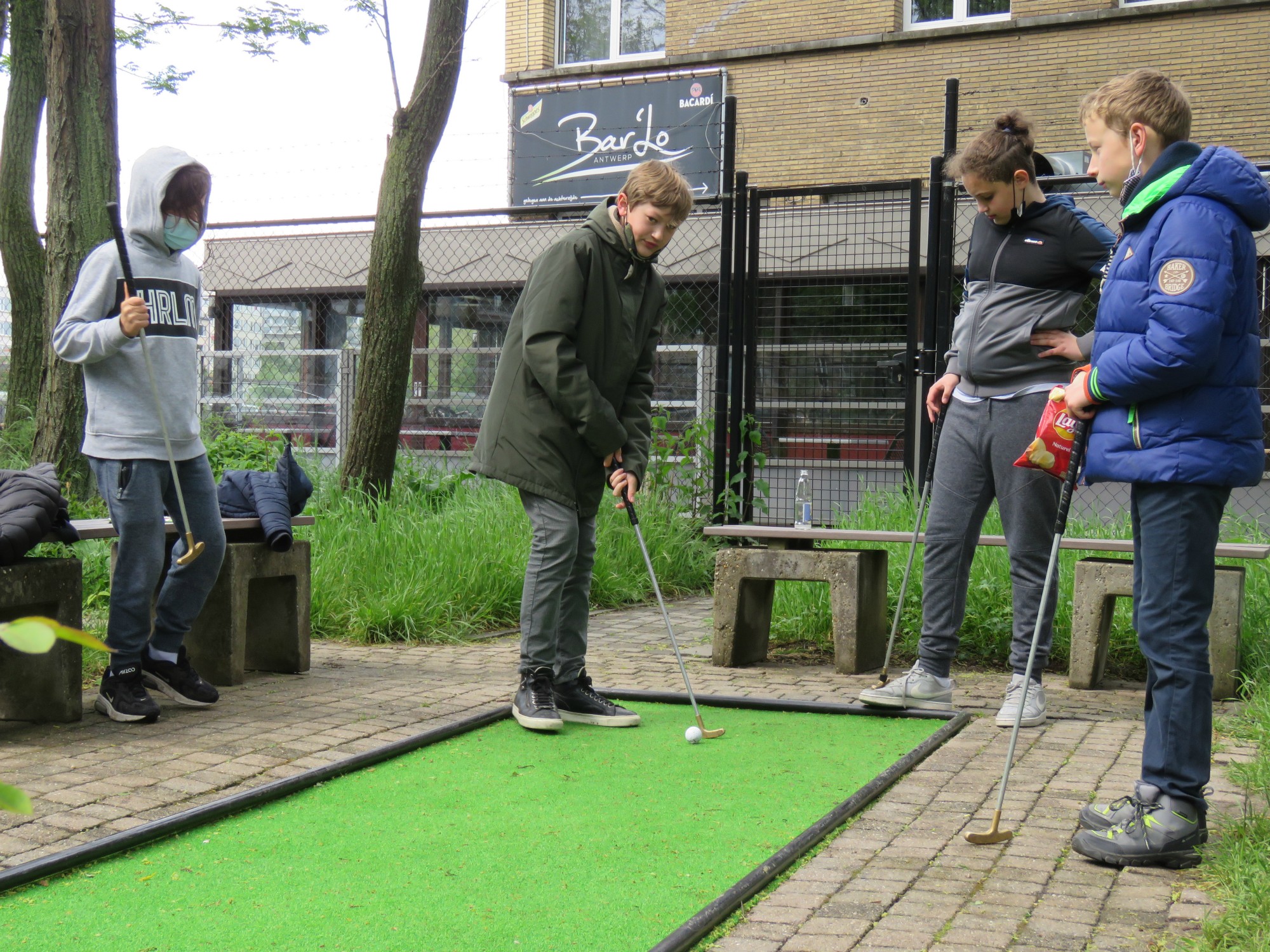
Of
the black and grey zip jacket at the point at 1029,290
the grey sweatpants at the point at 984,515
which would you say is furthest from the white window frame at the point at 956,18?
the grey sweatpants at the point at 984,515

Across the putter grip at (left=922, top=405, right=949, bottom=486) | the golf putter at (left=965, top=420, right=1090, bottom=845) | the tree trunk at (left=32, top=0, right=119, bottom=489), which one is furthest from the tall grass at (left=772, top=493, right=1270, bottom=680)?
the tree trunk at (left=32, top=0, right=119, bottom=489)

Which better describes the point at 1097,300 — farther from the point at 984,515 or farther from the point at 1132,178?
the point at 1132,178

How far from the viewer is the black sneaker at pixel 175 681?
473cm

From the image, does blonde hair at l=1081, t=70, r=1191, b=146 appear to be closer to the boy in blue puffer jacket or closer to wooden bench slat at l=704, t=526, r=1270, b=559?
the boy in blue puffer jacket

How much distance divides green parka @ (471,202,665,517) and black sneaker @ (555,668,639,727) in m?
0.67

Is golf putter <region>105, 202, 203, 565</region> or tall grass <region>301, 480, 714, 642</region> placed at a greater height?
golf putter <region>105, 202, 203, 565</region>

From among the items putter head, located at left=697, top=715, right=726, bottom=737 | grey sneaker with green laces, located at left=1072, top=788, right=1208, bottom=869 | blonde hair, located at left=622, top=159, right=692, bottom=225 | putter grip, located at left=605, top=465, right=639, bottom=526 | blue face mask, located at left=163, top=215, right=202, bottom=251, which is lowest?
putter head, located at left=697, top=715, right=726, bottom=737

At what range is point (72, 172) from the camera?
733 centimetres

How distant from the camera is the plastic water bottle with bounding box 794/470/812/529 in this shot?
6.37 meters

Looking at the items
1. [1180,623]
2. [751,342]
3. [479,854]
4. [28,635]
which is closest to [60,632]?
[28,635]

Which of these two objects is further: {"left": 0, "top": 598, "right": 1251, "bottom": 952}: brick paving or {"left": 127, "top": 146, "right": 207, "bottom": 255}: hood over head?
{"left": 127, "top": 146, "right": 207, "bottom": 255}: hood over head

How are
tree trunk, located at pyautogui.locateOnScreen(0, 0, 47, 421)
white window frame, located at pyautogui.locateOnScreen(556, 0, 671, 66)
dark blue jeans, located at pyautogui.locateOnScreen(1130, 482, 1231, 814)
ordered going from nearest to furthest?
dark blue jeans, located at pyautogui.locateOnScreen(1130, 482, 1231, 814) → tree trunk, located at pyautogui.locateOnScreen(0, 0, 47, 421) → white window frame, located at pyautogui.locateOnScreen(556, 0, 671, 66)

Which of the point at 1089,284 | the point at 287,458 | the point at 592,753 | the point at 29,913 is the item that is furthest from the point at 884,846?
the point at 287,458

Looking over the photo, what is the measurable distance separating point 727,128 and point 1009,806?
5854 mm
